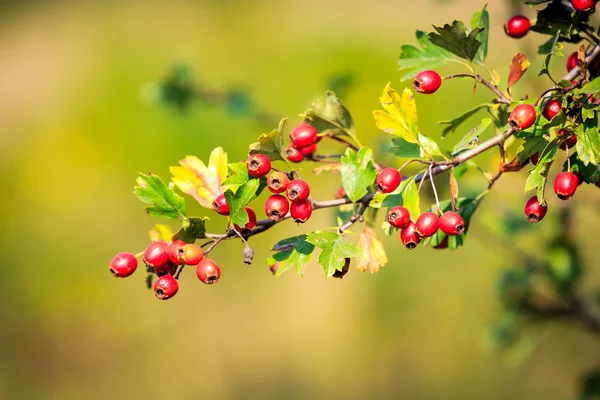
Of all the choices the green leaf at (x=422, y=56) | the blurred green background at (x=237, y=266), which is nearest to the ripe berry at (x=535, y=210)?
the green leaf at (x=422, y=56)

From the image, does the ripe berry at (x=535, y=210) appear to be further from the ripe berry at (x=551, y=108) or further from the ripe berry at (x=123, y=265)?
the ripe berry at (x=123, y=265)

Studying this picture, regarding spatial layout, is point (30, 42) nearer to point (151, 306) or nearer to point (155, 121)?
point (155, 121)

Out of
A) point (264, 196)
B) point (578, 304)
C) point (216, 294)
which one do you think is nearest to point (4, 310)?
point (216, 294)

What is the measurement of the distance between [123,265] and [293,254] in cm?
24

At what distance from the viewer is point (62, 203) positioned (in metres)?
→ 4.71

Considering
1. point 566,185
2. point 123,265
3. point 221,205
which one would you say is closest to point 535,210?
point 566,185

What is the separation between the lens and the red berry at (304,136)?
95 centimetres

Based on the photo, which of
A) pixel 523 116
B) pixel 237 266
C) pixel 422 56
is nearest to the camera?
pixel 523 116

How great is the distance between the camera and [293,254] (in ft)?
2.74

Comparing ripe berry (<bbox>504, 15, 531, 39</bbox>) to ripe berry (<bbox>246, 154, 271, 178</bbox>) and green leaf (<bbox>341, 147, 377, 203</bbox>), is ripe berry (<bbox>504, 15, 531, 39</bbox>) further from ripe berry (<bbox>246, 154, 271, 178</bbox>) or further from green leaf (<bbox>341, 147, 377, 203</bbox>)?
ripe berry (<bbox>246, 154, 271, 178</bbox>)

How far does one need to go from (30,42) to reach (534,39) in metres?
6.11

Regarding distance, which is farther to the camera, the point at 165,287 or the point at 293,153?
the point at 293,153

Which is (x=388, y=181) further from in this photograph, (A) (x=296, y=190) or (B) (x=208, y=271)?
(B) (x=208, y=271)

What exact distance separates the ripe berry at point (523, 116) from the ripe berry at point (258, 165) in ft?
1.05
